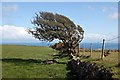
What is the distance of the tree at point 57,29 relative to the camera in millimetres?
34469

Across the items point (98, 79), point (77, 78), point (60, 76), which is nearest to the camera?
point (98, 79)

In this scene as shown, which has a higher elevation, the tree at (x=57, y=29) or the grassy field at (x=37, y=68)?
the tree at (x=57, y=29)

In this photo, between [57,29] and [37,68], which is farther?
[57,29]

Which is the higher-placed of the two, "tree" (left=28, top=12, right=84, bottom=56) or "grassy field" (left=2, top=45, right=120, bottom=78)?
"tree" (left=28, top=12, right=84, bottom=56)

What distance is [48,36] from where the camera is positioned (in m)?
35.0

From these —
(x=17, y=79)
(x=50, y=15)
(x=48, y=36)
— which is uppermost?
(x=50, y=15)

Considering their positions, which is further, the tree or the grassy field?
the tree

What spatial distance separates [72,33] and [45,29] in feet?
10.5

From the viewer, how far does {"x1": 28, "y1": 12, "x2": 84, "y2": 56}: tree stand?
113 feet

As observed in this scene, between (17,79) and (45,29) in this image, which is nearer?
(17,79)

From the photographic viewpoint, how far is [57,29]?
3484 cm

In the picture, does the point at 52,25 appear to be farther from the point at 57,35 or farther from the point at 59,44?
the point at 59,44

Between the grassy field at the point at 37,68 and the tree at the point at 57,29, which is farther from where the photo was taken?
the tree at the point at 57,29

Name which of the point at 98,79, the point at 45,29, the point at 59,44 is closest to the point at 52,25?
the point at 45,29
